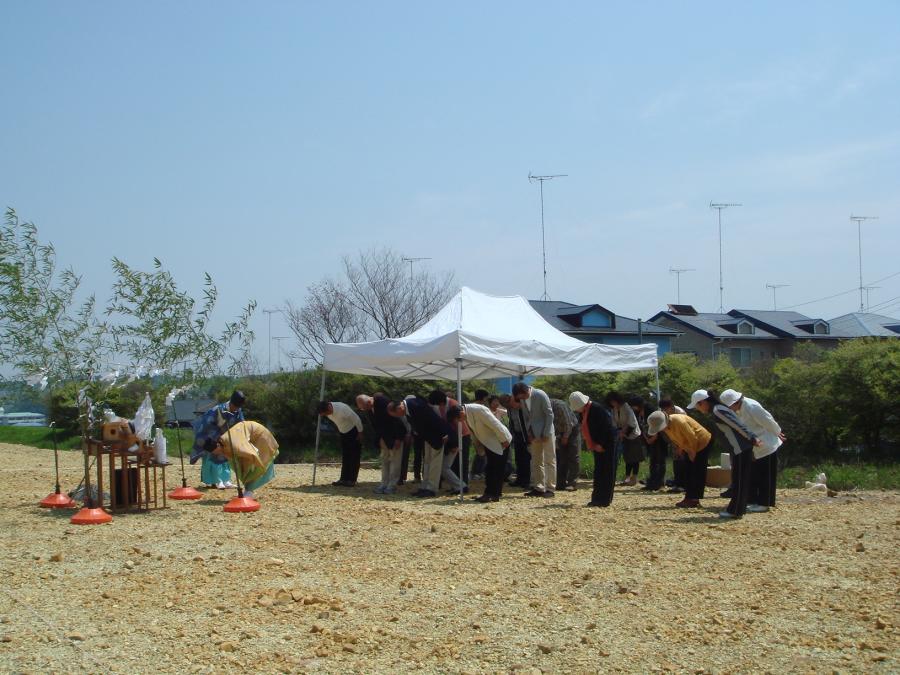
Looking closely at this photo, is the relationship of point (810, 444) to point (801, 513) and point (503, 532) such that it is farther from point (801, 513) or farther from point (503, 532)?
point (503, 532)

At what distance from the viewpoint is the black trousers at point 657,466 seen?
1355 centimetres

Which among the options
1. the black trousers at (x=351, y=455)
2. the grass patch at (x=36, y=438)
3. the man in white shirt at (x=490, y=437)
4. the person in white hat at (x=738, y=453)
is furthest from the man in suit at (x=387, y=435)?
the grass patch at (x=36, y=438)

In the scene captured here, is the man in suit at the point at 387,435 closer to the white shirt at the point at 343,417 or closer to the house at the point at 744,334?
the white shirt at the point at 343,417

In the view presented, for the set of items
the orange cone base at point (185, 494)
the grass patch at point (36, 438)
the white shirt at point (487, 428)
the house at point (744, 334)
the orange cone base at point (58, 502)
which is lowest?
the grass patch at point (36, 438)

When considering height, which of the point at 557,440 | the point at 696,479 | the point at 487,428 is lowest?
the point at 696,479

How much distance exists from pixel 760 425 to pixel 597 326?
97.6 ft

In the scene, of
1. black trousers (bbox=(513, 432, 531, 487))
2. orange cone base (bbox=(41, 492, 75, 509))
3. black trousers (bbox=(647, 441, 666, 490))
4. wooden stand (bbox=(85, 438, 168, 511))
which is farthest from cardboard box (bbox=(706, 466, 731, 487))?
orange cone base (bbox=(41, 492, 75, 509))

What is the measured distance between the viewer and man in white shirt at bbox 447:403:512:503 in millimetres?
11617

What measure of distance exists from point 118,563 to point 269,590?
6.09ft

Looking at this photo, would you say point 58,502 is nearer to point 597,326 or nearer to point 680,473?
point 680,473

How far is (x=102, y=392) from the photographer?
11.0 metres

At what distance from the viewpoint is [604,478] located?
11.3 metres

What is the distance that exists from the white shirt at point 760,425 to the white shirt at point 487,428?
2.92 m

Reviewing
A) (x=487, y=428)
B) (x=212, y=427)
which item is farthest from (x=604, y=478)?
(x=212, y=427)
